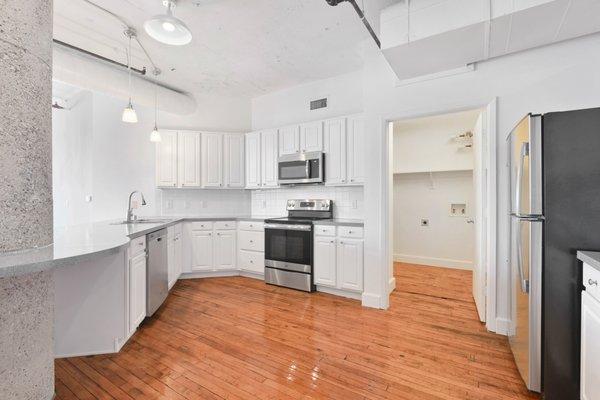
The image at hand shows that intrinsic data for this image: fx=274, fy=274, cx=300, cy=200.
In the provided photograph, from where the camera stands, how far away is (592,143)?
1.56 m

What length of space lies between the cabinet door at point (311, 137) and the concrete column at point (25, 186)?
119 inches

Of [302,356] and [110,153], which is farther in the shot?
[110,153]

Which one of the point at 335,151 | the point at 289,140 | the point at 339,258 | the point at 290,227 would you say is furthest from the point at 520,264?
the point at 289,140

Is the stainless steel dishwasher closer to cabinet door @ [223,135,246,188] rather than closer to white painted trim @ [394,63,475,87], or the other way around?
cabinet door @ [223,135,246,188]

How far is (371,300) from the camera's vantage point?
3.29 m

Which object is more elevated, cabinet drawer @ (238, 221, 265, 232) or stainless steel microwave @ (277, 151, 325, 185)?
stainless steel microwave @ (277, 151, 325, 185)

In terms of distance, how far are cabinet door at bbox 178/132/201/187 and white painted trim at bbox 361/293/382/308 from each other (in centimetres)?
325

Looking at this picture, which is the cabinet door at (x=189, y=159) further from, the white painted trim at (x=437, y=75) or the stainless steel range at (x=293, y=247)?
the white painted trim at (x=437, y=75)

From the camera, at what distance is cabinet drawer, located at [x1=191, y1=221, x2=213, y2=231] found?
14.3 feet

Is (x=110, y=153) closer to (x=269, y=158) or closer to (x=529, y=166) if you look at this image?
(x=269, y=158)

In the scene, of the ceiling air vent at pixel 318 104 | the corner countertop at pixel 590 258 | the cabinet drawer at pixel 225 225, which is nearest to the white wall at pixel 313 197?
the cabinet drawer at pixel 225 225

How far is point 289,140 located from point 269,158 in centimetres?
49

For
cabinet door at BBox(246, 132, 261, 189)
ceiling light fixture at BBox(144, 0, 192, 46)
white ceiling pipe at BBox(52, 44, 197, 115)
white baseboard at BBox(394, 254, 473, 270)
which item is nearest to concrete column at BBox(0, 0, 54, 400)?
ceiling light fixture at BBox(144, 0, 192, 46)

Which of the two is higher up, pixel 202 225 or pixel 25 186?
pixel 25 186
